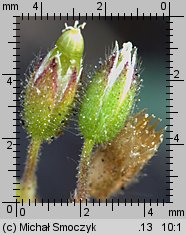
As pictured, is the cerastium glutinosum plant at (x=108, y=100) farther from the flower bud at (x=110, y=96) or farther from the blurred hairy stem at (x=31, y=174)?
the blurred hairy stem at (x=31, y=174)

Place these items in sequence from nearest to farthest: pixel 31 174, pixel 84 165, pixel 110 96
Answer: pixel 110 96 → pixel 84 165 → pixel 31 174

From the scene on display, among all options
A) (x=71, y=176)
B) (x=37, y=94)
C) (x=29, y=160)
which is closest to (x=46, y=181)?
(x=71, y=176)

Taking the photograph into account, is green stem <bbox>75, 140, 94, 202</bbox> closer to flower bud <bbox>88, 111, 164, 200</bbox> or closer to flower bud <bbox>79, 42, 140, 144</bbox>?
flower bud <bbox>79, 42, 140, 144</bbox>

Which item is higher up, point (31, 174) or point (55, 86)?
point (55, 86)

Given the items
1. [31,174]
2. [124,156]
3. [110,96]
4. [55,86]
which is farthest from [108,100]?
[31,174]

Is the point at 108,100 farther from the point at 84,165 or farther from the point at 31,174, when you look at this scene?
the point at 31,174

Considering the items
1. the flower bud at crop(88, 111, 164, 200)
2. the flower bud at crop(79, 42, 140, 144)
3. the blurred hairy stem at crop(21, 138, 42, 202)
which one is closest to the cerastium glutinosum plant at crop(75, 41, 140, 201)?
the flower bud at crop(79, 42, 140, 144)

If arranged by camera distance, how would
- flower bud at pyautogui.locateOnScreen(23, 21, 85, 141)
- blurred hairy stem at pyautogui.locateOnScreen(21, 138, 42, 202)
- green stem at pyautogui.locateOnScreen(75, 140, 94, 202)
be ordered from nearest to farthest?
flower bud at pyautogui.locateOnScreen(23, 21, 85, 141) < green stem at pyautogui.locateOnScreen(75, 140, 94, 202) < blurred hairy stem at pyautogui.locateOnScreen(21, 138, 42, 202)

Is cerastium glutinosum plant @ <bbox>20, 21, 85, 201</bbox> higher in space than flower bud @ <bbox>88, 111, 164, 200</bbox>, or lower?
higher
